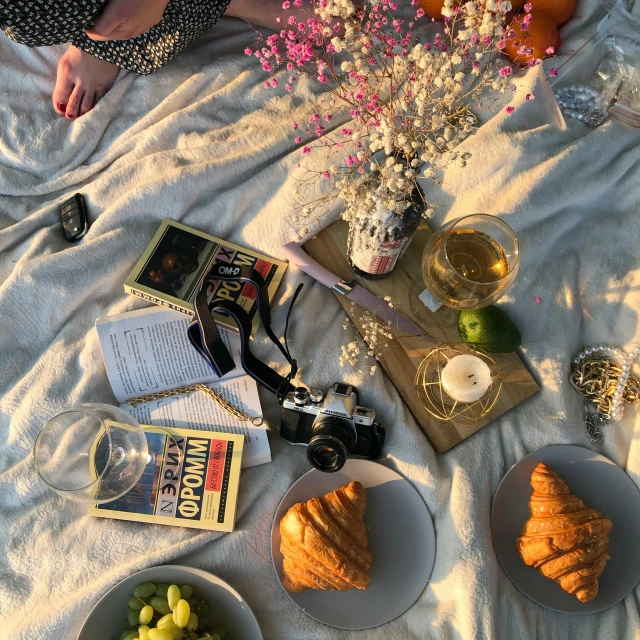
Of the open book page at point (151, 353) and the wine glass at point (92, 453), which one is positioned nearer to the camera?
the wine glass at point (92, 453)

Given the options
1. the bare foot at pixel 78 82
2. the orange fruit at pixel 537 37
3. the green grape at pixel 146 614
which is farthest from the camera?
the bare foot at pixel 78 82

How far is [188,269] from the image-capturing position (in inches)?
39.5

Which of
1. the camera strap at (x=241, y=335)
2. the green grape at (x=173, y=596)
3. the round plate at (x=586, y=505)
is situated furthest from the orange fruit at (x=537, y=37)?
the green grape at (x=173, y=596)

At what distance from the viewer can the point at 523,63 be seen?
1065 mm

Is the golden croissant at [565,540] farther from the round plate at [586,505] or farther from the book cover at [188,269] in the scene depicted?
the book cover at [188,269]

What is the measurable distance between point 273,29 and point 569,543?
112 cm

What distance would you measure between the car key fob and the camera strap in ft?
0.96

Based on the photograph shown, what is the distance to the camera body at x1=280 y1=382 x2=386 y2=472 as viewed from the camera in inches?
32.6

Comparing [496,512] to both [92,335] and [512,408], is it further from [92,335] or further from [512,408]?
[92,335]

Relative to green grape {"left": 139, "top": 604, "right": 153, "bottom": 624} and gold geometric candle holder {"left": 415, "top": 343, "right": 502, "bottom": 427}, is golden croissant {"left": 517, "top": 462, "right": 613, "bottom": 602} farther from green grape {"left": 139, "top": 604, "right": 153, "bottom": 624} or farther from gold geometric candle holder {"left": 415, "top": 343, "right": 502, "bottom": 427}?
green grape {"left": 139, "top": 604, "right": 153, "bottom": 624}

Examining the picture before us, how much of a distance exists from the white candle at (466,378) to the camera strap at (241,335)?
0.83 ft

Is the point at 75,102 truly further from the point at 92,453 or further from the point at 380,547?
the point at 380,547

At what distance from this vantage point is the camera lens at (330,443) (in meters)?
0.82

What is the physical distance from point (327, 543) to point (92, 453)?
0.39 m
